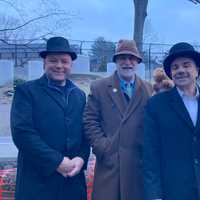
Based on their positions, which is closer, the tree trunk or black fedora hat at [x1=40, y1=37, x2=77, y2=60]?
black fedora hat at [x1=40, y1=37, x2=77, y2=60]

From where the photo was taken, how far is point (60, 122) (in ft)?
10.8

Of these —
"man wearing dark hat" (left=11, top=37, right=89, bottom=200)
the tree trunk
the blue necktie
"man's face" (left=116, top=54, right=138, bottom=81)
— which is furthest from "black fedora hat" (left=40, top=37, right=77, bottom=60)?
the tree trunk

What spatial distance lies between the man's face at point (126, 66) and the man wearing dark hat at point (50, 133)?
16.1 inches

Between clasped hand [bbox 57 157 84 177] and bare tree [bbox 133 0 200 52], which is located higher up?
bare tree [bbox 133 0 200 52]

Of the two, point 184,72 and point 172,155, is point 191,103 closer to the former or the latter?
point 184,72

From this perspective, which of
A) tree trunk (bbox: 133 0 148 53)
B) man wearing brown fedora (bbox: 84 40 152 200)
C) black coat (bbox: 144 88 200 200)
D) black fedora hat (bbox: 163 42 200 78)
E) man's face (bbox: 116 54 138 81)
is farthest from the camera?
tree trunk (bbox: 133 0 148 53)

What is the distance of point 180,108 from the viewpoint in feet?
9.62

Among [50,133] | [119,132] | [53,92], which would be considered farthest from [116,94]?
[50,133]

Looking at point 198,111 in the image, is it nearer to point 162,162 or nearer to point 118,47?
point 162,162

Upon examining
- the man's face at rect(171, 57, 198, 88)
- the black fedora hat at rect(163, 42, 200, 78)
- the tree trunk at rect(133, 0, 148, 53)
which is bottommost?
the man's face at rect(171, 57, 198, 88)

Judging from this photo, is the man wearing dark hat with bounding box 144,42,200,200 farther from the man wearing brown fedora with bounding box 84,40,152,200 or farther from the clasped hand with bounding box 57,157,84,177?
the clasped hand with bounding box 57,157,84,177

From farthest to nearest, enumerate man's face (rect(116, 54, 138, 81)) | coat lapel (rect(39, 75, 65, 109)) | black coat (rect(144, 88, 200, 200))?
man's face (rect(116, 54, 138, 81)) → coat lapel (rect(39, 75, 65, 109)) → black coat (rect(144, 88, 200, 200))

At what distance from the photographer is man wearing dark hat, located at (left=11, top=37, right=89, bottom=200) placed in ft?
10.5

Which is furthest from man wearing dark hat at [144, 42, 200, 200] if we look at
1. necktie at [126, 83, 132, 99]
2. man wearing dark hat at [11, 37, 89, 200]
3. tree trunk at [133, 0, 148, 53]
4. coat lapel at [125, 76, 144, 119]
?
tree trunk at [133, 0, 148, 53]
